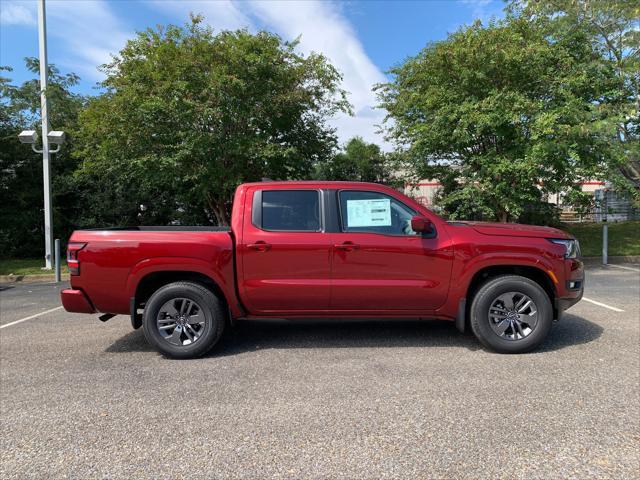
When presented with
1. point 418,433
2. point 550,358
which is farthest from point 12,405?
point 550,358

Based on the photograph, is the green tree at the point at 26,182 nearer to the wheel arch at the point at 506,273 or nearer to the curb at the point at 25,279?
the curb at the point at 25,279

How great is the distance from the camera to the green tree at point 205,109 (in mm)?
10961

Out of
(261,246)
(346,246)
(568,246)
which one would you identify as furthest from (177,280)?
(568,246)

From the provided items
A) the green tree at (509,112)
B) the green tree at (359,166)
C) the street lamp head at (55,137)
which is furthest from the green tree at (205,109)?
the green tree at (509,112)

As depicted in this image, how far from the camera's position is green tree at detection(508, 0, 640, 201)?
11.8m

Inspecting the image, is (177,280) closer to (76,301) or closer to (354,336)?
(76,301)

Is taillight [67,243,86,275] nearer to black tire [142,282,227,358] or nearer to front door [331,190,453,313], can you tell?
black tire [142,282,227,358]

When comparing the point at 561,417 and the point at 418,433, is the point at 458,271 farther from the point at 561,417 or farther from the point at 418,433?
the point at 418,433

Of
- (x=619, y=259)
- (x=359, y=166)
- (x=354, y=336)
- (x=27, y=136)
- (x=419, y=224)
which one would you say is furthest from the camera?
(x=359, y=166)

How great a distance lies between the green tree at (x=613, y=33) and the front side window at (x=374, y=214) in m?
9.30

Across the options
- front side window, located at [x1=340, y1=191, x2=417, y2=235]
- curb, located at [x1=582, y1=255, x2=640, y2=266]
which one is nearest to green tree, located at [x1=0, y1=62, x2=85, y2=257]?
front side window, located at [x1=340, y1=191, x2=417, y2=235]

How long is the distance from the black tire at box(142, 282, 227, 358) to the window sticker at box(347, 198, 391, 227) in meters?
1.68

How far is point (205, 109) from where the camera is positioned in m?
10.7

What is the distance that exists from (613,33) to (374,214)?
42.4ft
